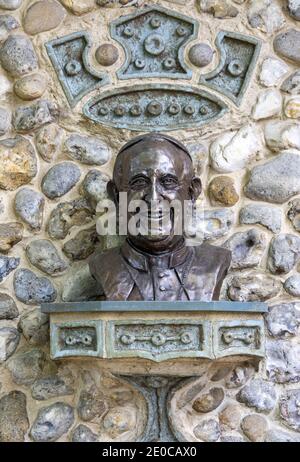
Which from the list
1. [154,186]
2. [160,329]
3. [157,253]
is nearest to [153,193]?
[154,186]

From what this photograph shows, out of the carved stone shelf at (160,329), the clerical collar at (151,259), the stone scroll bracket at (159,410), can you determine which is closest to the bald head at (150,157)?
the clerical collar at (151,259)

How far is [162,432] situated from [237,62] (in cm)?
117

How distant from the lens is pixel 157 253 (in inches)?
81.2

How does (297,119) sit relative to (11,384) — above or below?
above

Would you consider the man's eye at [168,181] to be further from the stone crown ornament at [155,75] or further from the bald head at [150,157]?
the stone crown ornament at [155,75]

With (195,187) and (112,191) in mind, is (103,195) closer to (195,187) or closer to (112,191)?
(112,191)

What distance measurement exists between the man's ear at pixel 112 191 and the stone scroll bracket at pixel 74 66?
0.38 metres

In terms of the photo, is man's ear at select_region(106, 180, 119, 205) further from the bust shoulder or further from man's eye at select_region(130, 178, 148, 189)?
the bust shoulder

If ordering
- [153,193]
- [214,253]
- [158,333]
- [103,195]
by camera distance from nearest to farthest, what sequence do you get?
1. [158,333]
2. [153,193]
3. [214,253]
4. [103,195]

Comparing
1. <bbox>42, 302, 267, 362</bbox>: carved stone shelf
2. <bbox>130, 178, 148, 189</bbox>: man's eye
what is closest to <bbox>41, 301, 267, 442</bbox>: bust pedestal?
<bbox>42, 302, 267, 362</bbox>: carved stone shelf

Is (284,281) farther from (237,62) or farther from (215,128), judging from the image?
(237,62)

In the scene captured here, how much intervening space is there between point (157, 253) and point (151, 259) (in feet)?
0.08
